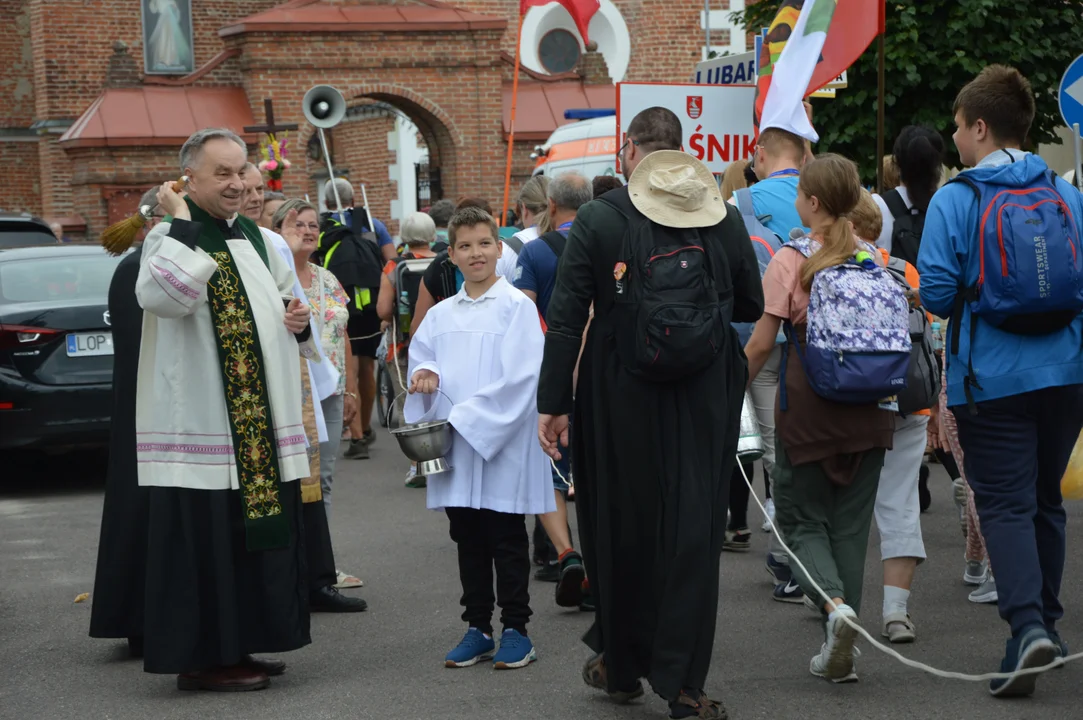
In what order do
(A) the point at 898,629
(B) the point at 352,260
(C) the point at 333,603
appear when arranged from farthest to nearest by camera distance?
1. (B) the point at 352,260
2. (C) the point at 333,603
3. (A) the point at 898,629

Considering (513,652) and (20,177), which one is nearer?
(513,652)

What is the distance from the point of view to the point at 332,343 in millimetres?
7945

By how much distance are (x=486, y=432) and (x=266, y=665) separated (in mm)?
1174

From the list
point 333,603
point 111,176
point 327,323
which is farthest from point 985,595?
point 111,176

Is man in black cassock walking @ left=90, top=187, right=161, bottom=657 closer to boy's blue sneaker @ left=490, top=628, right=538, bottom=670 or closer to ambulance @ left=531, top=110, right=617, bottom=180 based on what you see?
boy's blue sneaker @ left=490, top=628, right=538, bottom=670

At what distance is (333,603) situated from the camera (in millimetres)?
7047

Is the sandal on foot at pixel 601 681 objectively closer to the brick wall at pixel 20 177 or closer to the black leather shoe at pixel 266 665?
the black leather shoe at pixel 266 665

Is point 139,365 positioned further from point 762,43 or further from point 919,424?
point 762,43

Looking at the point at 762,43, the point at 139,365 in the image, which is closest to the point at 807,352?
the point at 139,365

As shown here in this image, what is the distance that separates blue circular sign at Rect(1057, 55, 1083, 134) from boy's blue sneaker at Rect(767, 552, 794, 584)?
12.2 ft

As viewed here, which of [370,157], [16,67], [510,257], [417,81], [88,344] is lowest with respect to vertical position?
[88,344]

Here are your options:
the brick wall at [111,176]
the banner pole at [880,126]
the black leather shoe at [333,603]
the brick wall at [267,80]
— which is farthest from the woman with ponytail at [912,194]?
the brick wall at [111,176]

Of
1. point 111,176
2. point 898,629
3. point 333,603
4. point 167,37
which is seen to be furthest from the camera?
point 167,37

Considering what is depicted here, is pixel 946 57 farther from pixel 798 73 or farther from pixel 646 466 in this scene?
pixel 646 466
